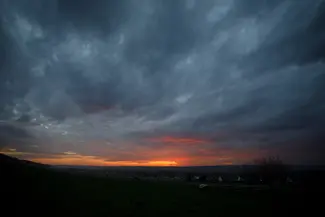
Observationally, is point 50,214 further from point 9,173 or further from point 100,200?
point 9,173

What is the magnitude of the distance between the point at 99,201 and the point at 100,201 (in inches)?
5.2

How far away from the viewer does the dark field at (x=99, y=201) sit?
84.4 ft

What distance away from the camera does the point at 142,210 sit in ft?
96.4

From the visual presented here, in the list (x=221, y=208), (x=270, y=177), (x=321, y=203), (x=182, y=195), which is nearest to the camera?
(x=221, y=208)

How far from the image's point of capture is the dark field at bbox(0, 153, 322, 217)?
84.4 ft

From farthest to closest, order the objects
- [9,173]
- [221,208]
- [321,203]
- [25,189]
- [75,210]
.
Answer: [321,203], [221,208], [9,173], [25,189], [75,210]

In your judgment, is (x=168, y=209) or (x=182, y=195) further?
(x=182, y=195)

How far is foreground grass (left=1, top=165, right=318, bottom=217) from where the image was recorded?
25.8 meters

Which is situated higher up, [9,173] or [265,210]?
[9,173]

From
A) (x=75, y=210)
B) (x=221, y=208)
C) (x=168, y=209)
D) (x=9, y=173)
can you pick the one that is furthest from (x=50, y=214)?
(x=221, y=208)

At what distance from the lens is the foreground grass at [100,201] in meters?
25.8

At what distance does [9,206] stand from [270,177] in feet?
283

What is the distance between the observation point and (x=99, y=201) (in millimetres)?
30906

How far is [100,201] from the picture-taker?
102 ft
